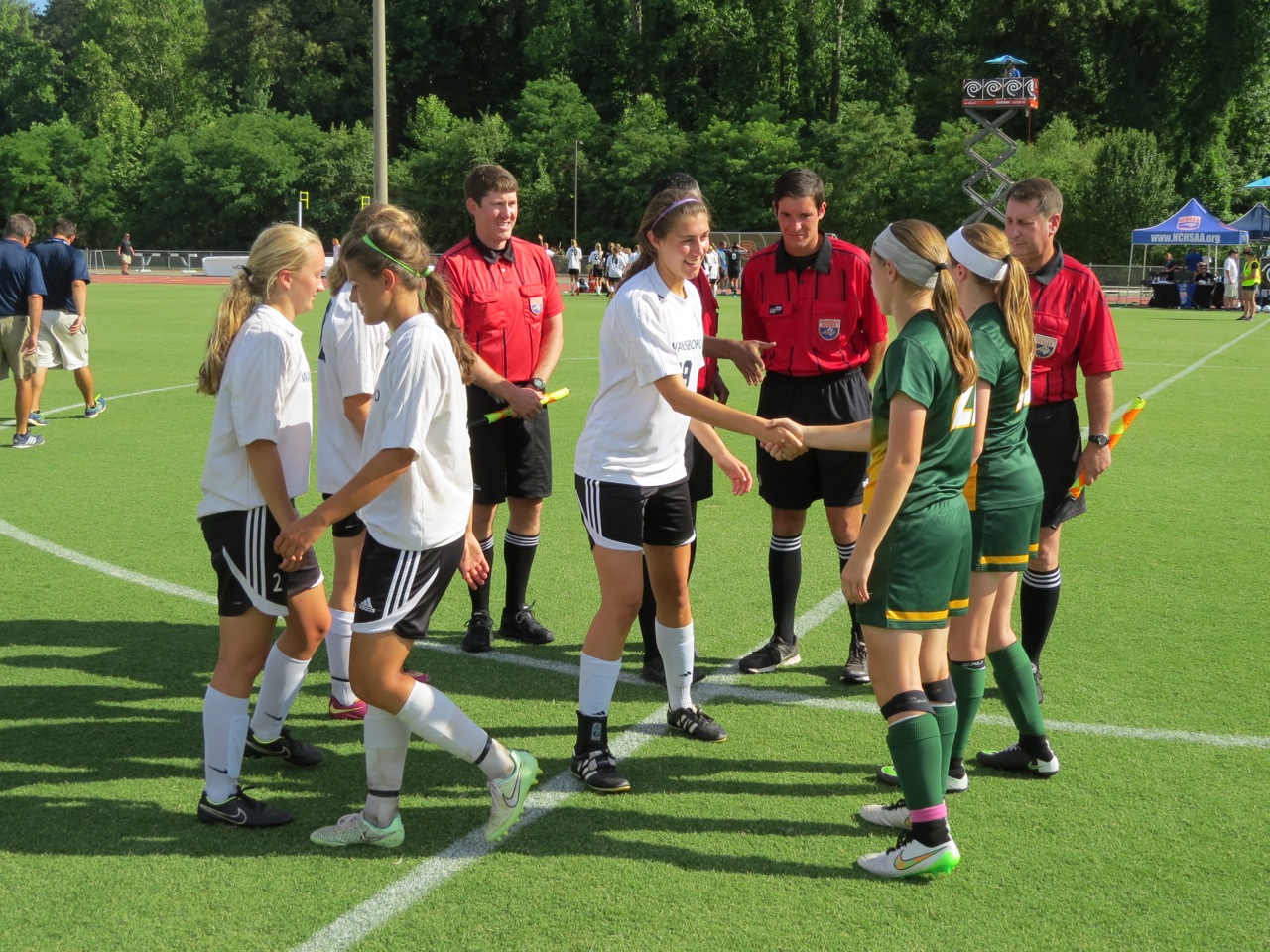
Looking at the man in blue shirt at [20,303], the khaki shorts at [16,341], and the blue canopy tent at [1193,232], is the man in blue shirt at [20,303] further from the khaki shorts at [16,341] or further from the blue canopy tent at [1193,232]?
the blue canopy tent at [1193,232]

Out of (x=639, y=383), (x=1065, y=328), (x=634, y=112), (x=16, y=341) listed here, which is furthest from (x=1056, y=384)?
(x=634, y=112)

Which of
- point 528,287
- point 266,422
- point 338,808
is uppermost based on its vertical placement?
point 528,287

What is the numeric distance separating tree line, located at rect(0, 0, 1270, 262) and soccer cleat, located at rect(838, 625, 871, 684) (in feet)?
160

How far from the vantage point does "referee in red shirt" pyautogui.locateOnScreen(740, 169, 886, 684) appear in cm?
570

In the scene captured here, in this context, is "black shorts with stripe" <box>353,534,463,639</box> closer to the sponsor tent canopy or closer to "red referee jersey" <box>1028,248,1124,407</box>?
"red referee jersey" <box>1028,248,1124,407</box>

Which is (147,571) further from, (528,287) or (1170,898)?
(1170,898)

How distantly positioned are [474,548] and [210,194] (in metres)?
71.8

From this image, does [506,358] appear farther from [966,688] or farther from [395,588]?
[966,688]

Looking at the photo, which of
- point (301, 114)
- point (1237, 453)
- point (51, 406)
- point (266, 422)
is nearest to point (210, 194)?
point (301, 114)

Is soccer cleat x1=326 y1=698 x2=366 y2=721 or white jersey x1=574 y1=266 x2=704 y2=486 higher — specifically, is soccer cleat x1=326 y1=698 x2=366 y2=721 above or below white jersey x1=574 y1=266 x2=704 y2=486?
below

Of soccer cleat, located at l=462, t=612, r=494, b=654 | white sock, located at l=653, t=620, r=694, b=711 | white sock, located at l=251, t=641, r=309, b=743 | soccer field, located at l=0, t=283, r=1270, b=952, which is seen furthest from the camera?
soccer cleat, located at l=462, t=612, r=494, b=654

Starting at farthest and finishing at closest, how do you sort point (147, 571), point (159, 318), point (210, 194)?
point (210, 194), point (159, 318), point (147, 571)

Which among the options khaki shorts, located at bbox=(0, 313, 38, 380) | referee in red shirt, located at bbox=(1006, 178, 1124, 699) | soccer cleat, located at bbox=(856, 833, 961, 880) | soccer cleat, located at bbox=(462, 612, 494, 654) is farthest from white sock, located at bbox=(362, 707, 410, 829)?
khaki shorts, located at bbox=(0, 313, 38, 380)

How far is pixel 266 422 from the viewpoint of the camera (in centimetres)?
382
